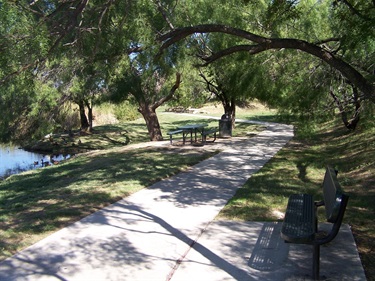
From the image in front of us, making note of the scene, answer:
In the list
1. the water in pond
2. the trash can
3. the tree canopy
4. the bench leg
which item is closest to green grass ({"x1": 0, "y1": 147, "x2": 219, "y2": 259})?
the tree canopy

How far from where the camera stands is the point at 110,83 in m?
15.1

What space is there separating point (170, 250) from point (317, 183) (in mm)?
4612

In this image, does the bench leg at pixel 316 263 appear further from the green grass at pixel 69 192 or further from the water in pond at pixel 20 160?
the water in pond at pixel 20 160

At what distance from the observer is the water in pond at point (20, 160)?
21062 mm

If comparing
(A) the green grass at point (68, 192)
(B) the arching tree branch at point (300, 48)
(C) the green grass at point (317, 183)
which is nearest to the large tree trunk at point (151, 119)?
(A) the green grass at point (68, 192)

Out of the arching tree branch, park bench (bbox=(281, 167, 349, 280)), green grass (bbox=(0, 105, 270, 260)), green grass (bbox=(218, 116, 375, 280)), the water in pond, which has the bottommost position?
the water in pond

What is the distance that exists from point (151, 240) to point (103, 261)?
32.6 inches

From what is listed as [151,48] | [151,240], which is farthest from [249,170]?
[151,240]

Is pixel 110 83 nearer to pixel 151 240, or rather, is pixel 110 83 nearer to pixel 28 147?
pixel 151 240

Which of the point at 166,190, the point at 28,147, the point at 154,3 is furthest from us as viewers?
the point at 28,147

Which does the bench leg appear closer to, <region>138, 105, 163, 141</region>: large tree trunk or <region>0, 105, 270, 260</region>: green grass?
<region>0, 105, 270, 260</region>: green grass

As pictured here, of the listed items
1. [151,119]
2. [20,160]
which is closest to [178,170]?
[151,119]

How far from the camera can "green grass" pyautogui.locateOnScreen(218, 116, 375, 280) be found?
6.14 m

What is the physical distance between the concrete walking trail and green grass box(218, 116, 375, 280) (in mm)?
248
